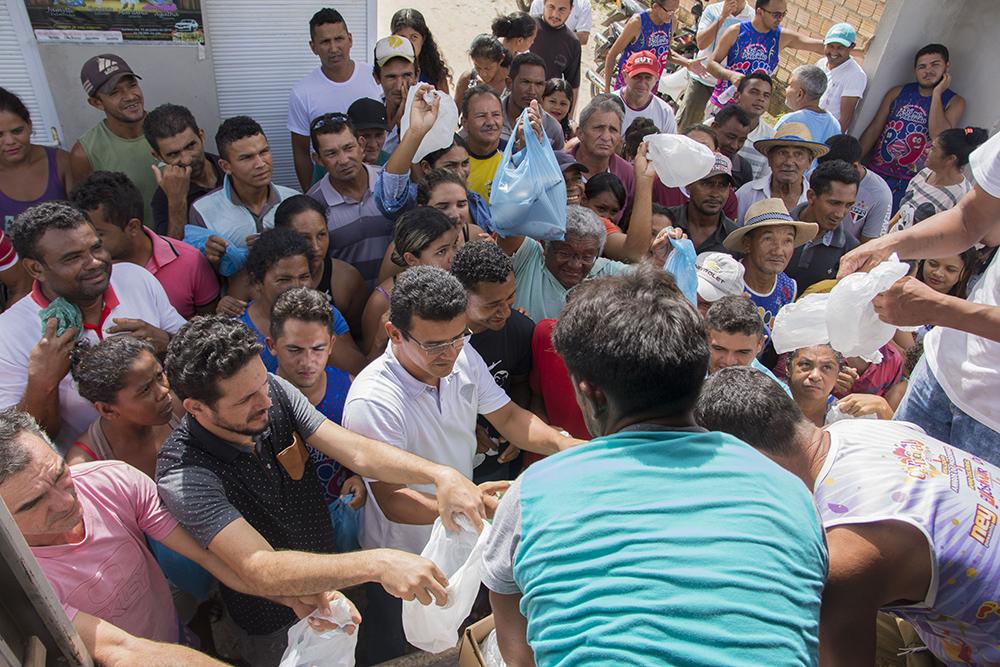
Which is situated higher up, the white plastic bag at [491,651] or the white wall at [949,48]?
the white wall at [949,48]

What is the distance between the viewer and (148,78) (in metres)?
4.83

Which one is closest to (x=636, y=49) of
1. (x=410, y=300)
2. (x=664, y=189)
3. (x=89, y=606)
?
(x=664, y=189)

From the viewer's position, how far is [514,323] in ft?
10.8

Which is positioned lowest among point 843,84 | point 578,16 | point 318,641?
point 318,641

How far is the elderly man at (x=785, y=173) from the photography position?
5230mm

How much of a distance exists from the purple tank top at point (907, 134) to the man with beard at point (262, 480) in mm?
6551

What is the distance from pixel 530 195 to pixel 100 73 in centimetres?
272

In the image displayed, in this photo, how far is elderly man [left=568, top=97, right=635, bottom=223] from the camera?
5027mm

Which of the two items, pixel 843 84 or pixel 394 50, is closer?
pixel 394 50

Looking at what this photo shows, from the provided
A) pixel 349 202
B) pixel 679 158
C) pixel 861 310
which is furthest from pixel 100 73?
pixel 861 310

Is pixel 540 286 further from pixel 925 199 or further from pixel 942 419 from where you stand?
pixel 925 199

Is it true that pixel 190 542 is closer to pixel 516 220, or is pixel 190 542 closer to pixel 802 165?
pixel 516 220

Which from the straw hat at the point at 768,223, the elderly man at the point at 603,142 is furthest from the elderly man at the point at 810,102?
the straw hat at the point at 768,223

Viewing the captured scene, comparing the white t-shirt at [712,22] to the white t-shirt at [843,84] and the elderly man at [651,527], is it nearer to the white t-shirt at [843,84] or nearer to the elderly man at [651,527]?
the white t-shirt at [843,84]
